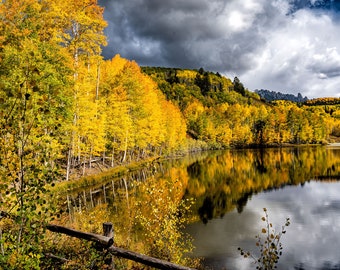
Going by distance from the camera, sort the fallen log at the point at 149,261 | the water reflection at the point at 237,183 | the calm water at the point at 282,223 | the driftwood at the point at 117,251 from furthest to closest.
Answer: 1. the water reflection at the point at 237,183
2. the calm water at the point at 282,223
3. the driftwood at the point at 117,251
4. the fallen log at the point at 149,261

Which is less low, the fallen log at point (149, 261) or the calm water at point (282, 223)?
the fallen log at point (149, 261)

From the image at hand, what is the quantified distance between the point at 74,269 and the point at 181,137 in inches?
2748

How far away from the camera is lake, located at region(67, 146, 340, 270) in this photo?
14.9 m

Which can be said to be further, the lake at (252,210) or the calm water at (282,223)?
the lake at (252,210)

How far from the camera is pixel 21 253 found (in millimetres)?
4844

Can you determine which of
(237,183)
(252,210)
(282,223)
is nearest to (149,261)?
(282,223)

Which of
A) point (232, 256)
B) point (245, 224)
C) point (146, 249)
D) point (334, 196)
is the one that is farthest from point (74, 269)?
point (334, 196)

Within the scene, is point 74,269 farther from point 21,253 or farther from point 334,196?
point 334,196

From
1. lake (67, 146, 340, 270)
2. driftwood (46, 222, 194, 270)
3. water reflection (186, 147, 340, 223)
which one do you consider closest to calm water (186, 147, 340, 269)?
lake (67, 146, 340, 270)

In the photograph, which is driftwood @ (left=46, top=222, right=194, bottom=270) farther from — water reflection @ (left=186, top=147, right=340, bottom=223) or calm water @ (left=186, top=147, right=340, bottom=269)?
water reflection @ (left=186, top=147, right=340, bottom=223)

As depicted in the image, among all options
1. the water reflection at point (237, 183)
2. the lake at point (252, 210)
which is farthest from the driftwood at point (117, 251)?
the water reflection at point (237, 183)

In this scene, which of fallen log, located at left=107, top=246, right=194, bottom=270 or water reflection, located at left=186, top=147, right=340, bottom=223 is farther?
water reflection, located at left=186, top=147, right=340, bottom=223

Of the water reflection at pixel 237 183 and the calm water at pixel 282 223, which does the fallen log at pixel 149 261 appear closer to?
the calm water at pixel 282 223

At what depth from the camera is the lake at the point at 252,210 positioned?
586 inches
